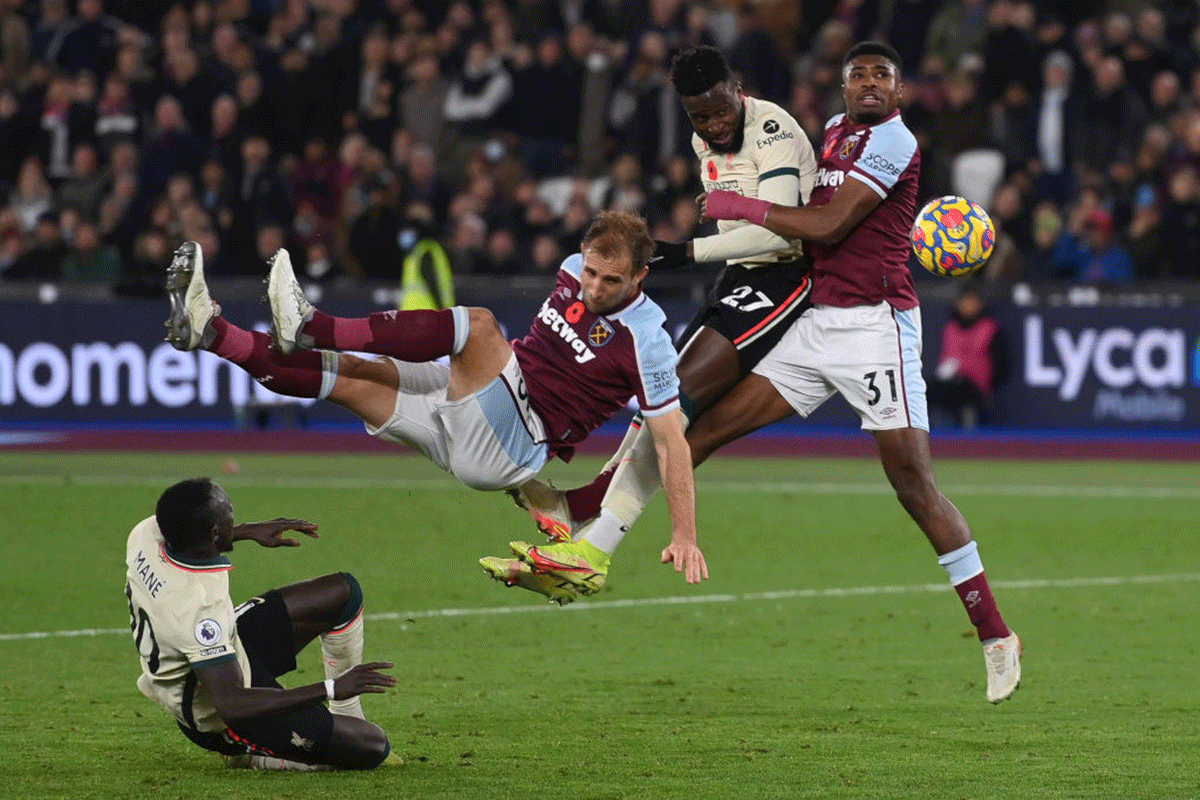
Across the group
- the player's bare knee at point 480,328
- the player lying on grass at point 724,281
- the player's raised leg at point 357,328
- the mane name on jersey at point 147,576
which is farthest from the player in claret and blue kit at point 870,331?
the mane name on jersey at point 147,576

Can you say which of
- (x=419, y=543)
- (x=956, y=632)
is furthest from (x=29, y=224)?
(x=956, y=632)

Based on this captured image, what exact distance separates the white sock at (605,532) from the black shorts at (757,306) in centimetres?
92

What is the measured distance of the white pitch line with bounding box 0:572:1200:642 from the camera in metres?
11.8

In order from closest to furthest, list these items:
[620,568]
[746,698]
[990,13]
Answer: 1. [746,698]
2. [620,568]
3. [990,13]

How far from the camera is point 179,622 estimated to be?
7.23 m

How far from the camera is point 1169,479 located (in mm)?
17562

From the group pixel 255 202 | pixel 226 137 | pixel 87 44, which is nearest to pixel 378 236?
pixel 255 202

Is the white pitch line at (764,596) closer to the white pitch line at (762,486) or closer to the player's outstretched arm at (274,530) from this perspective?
the white pitch line at (762,486)

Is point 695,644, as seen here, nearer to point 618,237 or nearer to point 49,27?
point 618,237

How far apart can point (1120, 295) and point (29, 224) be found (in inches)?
463

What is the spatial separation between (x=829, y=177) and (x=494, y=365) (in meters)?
1.74

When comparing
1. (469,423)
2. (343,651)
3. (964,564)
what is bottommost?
(343,651)

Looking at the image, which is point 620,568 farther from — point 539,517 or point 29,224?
point 29,224

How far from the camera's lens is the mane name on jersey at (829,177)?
8.84m
